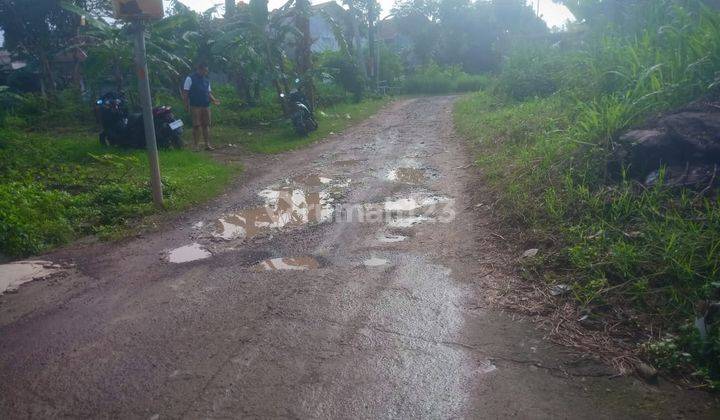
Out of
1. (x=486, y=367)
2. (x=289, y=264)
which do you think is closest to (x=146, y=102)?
(x=289, y=264)

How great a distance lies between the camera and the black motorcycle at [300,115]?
13.1 meters

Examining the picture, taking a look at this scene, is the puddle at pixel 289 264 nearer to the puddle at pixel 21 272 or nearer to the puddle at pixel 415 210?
the puddle at pixel 415 210

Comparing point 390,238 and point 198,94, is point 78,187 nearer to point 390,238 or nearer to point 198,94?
point 198,94

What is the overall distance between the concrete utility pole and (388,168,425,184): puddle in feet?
11.5

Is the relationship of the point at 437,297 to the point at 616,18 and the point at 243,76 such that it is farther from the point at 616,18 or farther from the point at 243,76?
the point at 243,76

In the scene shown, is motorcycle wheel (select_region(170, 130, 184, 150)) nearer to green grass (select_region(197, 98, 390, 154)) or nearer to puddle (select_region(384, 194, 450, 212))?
green grass (select_region(197, 98, 390, 154))

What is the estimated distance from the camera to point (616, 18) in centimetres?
1445

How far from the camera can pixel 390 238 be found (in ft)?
18.8

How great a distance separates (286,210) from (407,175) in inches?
97.4

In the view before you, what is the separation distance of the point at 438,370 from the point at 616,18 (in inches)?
564

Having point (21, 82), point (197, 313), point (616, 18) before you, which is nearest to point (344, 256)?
point (197, 313)

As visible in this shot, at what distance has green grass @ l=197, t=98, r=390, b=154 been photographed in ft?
39.7

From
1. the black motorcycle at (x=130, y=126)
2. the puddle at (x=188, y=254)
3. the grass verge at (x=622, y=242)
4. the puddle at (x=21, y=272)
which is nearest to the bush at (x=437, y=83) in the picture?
the black motorcycle at (x=130, y=126)

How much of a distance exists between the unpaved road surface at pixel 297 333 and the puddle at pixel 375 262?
47mm
